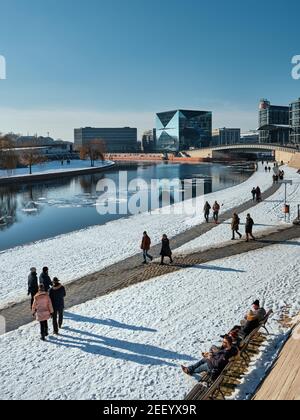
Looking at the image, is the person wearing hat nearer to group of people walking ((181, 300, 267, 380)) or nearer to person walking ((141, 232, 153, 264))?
group of people walking ((181, 300, 267, 380))

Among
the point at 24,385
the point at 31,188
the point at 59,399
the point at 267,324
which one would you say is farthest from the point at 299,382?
the point at 31,188

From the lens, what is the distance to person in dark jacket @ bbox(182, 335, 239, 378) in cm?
758

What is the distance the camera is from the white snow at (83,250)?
1532 cm

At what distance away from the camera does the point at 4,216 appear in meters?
32.7

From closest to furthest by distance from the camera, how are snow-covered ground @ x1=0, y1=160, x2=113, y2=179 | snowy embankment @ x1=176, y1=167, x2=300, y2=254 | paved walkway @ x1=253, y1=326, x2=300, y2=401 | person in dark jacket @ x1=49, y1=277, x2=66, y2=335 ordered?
paved walkway @ x1=253, y1=326, x2=300, y2=401, person in dark jacket @ x1=49, y1=277, x2=66, y2=335, snowy embankment @ x1=176, y1=167, x2=300, y2=254, snow-covered ground @ x1=0, y1=160, x2=113, y2=179

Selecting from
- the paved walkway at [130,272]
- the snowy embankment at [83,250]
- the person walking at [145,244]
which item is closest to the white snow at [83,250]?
the snowy embankment at [83,250]

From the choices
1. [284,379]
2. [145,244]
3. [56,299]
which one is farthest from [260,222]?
[284,379]

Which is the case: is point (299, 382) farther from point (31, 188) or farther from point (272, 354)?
point (31, 188)

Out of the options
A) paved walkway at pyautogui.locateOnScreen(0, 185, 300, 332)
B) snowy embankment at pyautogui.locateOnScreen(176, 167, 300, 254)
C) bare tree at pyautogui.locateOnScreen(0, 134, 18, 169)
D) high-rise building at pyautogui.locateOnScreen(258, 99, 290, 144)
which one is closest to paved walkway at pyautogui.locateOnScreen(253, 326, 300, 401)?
paved walkway at pyautogui.locateOnScreen(0, 185, 300, 332)

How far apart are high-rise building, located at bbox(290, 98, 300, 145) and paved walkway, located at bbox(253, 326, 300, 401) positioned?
132m

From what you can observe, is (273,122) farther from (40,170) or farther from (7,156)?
(7,156)

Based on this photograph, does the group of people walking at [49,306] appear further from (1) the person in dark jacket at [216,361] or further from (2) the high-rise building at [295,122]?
(2) the high-rise building at [295,122]

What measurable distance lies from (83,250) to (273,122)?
515 ft

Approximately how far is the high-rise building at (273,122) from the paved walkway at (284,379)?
13824 cm
